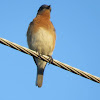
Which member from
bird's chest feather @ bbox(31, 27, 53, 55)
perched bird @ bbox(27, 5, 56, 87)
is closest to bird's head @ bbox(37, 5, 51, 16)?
perched bird @ bbox(27, 5, 56, 87)

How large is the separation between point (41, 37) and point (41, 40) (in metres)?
0.07

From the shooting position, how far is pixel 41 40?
20.4ft

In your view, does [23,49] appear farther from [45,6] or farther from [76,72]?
[45,6]

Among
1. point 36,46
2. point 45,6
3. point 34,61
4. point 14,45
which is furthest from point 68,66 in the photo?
point 45,6

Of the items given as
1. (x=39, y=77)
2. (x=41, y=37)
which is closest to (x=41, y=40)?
(x=41, y=37)

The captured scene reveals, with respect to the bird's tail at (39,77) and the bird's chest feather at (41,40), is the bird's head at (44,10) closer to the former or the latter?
the bird's chest feather at (41,40)

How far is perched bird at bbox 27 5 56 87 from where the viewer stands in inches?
246

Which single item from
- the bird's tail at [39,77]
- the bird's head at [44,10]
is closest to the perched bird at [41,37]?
the bird's tail at [39,77]

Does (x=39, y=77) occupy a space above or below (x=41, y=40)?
below

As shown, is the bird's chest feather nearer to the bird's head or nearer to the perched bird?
the perched bird

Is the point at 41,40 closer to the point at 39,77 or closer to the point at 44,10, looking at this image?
the point at 39,77

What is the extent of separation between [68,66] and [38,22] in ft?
9.40

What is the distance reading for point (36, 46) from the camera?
630 cm

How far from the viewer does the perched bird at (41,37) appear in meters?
6.25
